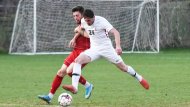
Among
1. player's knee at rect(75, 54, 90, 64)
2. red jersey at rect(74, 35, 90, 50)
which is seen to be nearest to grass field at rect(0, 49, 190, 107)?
player's knee at rect(75, 54, 90, 64)

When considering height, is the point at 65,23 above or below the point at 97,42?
below

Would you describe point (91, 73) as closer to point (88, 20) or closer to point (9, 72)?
point (9, 72)

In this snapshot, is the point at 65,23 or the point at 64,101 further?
the point at 65,23

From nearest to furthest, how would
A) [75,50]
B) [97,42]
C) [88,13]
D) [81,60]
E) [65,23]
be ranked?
[88,13] < [81,60] < [97,42] < [75,50] < [65,23]

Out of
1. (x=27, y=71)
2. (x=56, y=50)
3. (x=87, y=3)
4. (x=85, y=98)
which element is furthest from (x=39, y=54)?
(x=85, y=98)

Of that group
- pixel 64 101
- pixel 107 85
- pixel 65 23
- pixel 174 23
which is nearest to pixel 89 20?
pixel 64 101

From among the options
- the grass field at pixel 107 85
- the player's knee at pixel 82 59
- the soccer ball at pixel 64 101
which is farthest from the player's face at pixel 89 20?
the soccer ball at pixel 64 101

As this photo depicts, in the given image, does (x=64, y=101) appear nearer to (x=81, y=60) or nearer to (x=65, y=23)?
(x=81, y=60)

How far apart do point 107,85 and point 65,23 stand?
51.0 ft

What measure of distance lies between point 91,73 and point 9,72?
2.68 meters

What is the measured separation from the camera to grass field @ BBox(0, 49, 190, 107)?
465 inches

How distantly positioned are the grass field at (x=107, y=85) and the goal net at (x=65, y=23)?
6474mm

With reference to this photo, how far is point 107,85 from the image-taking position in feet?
51.1

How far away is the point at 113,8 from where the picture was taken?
32.4 metres
